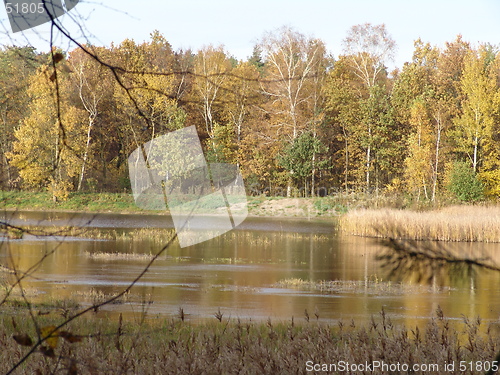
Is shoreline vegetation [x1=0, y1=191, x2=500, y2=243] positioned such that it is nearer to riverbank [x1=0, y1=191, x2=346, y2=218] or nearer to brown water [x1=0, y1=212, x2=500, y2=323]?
riverbank [x1=0, y1=191, x2=346, y2=218]

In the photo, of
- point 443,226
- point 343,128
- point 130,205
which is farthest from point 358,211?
point 343,128

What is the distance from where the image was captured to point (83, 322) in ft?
29.2

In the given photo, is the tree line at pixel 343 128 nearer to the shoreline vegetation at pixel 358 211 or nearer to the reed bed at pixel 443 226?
the shoreline vegetation at pixel 358 211

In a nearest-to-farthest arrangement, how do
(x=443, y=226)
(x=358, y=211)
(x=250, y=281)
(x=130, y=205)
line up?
(x=250, y=281), (x=443, y=226), (x=358, y=211), (x=130, y=205)

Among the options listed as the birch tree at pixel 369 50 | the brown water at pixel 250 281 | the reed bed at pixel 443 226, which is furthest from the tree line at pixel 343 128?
the brown water at pixel 250 281

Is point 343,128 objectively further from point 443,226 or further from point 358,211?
point 443,226

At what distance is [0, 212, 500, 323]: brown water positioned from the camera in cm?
1222

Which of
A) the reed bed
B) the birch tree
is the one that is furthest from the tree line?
the reed bed

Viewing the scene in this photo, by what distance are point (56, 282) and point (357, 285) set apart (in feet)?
22.7

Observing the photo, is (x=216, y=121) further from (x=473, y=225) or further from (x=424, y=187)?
(x=473, y=225)

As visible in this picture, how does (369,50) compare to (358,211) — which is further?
→ (369,50)

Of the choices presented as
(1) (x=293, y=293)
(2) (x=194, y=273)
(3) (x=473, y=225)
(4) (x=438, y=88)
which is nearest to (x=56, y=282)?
(2) (x=194, y=273)

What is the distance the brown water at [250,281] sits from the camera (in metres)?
12.2

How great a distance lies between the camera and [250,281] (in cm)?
1611
